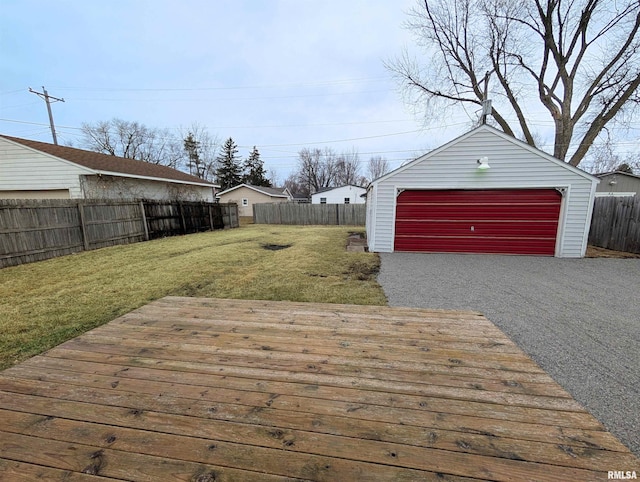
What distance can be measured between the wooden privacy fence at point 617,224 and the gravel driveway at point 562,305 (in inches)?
62.6

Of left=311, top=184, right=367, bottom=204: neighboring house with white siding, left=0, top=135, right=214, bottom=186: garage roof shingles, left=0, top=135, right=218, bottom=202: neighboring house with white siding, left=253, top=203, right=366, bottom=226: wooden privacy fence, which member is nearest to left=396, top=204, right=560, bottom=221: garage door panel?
left=253, top=203, right=366, bottom=226: wooden privacy fence

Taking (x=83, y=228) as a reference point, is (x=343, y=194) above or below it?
above

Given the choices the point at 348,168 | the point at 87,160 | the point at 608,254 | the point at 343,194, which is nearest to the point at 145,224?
the point at 87,160

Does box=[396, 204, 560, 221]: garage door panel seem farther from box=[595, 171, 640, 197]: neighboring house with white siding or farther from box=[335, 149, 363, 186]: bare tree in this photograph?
box=[335, 149, 363, 186]: bare tree

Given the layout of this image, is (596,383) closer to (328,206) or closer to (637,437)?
(637,437)

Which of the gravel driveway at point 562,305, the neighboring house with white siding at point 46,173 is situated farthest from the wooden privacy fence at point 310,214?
the gravel driveway at point 562,305

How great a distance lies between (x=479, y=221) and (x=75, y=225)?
37.7 feet

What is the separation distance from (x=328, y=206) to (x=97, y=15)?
13855 millimetres

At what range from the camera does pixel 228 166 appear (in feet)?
115

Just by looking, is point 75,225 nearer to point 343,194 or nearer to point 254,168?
point 343,194

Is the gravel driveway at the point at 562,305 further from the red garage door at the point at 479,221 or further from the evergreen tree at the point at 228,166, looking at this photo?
the evergreen tree at the point at 228,166

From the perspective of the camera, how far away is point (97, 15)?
29.7 feet

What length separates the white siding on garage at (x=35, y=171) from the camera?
32.4 ft

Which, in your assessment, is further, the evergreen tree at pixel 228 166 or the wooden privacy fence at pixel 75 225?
the evergreen tree at pixel 228 166
